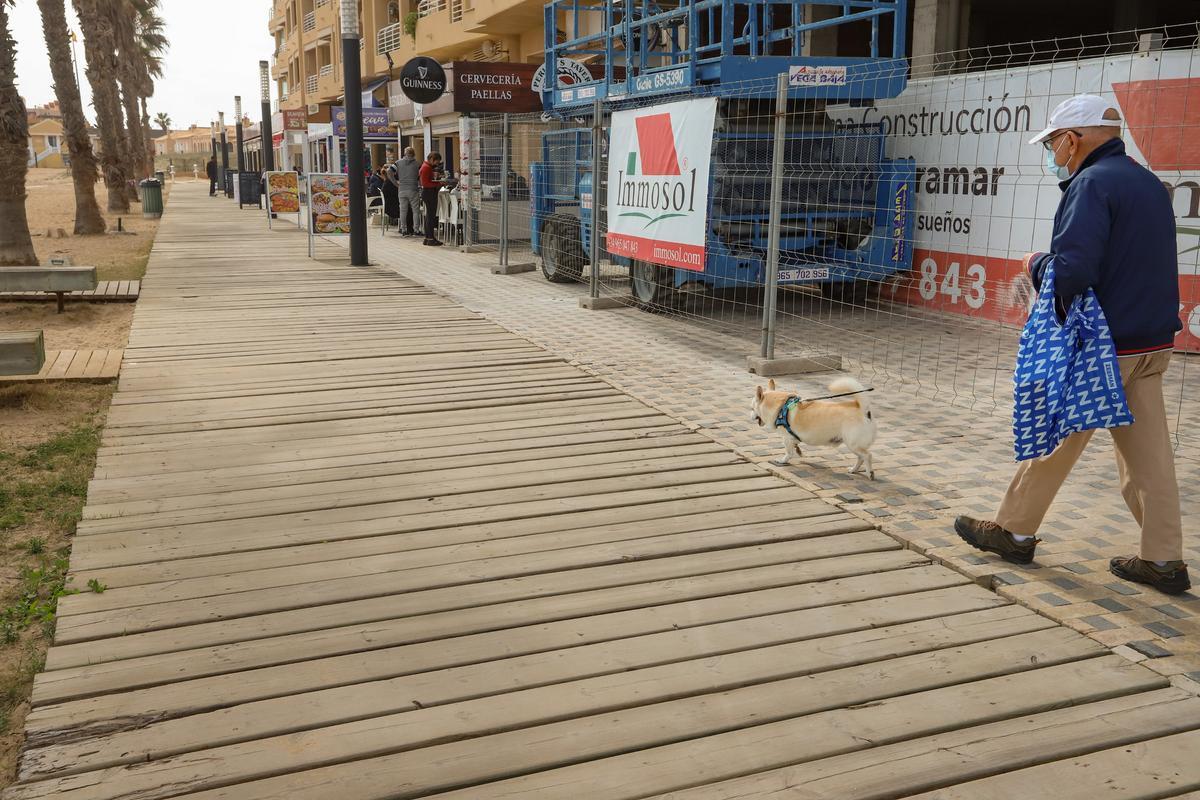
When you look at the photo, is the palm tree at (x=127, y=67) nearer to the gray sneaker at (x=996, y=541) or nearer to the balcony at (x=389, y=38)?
the balcony at (x=389, y=38)

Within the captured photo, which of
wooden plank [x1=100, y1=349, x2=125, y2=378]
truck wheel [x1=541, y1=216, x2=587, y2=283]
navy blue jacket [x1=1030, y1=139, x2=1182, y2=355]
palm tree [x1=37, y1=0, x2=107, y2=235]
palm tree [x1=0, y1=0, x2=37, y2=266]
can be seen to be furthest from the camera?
palm tree [x1=37, y1=0, x2=107, y2=235]

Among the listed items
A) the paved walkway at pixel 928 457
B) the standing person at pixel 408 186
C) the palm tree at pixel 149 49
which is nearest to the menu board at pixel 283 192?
the standing person at pixel 408 186

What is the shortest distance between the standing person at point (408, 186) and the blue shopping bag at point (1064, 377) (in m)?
18.8

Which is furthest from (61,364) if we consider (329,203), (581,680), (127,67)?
(127,67)

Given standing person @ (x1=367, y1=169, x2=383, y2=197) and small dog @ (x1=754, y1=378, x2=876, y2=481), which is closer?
small dog @ (x1=754, y1=378, x2=876, y2=481)

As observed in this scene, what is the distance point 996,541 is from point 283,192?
22.3m

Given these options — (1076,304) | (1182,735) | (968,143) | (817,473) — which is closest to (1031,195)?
(968,143)

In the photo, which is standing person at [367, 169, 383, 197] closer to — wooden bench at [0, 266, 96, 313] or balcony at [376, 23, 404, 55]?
balcony at [376, 23, 404, 55]

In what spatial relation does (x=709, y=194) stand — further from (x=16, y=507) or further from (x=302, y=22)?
(x=302, y=22)

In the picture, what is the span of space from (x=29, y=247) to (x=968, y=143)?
1284 cm

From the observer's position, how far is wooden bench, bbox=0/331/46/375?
→ 6.33 metres

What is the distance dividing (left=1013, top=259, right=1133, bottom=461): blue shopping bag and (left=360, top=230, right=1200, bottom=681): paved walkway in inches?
23.9

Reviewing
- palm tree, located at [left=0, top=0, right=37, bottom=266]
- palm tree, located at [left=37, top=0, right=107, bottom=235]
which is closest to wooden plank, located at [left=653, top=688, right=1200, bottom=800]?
palm tree, located at [left=0, top=0, right=37, bottom=266]

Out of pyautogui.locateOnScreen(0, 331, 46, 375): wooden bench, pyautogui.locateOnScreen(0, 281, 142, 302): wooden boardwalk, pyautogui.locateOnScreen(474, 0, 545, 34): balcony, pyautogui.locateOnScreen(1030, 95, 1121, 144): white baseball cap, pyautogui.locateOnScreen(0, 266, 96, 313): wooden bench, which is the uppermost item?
pyautogui.locateOnScreen(474, 0, 545, 34): balcony
